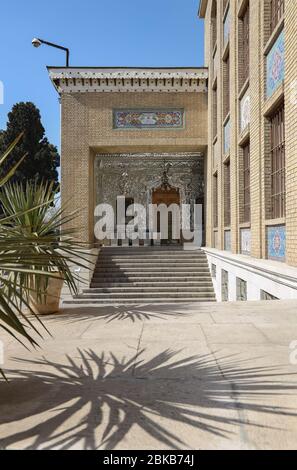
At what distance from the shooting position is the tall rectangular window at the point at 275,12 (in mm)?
Answer: 7259

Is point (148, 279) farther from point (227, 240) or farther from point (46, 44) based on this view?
point (46, 44)

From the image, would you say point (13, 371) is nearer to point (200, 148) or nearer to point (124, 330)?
point (124, 330)

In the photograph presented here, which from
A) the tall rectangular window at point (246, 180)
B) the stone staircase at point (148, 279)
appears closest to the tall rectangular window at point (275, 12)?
the tall rectangular window at point (246, 180)

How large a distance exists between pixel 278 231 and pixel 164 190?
13.2 metres

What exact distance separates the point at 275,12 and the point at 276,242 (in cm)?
474

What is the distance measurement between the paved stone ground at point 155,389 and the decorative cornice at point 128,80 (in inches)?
529

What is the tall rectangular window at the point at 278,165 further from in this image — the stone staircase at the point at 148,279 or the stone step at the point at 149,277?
the stone step at the point at 149,277

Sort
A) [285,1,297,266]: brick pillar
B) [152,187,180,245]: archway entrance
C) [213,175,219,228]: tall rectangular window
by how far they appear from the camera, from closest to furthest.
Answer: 1. [285,1,297,266]: brick pillar
2. [213,175,219,228]: tall rectangular window
3. [152,187,180,245]: archway entrance

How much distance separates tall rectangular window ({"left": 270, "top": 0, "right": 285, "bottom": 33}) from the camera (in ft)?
23.8

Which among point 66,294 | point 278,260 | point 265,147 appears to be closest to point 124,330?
point 278,260

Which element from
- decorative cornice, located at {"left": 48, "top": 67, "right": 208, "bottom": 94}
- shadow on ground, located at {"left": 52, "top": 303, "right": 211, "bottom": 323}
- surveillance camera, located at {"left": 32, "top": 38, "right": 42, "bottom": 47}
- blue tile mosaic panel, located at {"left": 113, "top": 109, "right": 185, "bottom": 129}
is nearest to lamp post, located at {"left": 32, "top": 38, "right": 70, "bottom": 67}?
surveillance camera, located at {"left": 32, "top": 38, "right": 42, "bottom": 47}

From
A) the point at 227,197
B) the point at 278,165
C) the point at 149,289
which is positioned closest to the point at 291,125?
the point at 278,165

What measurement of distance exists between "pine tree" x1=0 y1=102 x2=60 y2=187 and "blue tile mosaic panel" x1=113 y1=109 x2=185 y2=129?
1753 centimetres

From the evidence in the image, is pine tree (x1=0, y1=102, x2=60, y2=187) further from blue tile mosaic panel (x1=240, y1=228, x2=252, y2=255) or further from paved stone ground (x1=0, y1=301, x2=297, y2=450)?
paved stone ground (x1=0, y1=301, x2=297, y2=450)
